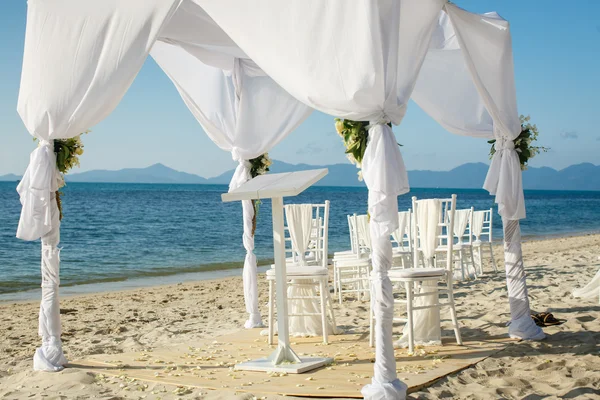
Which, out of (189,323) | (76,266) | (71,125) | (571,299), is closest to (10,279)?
(76,266)

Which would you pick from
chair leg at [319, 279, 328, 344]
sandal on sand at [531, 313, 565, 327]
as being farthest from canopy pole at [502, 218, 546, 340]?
chair leg at [319, 279, 328, 344]

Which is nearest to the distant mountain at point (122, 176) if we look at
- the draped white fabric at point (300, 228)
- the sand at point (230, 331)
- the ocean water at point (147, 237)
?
the ocean water at point (147, 237)

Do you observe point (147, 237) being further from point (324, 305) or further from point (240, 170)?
point (324, 305)

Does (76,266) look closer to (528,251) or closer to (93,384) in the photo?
(528,251)

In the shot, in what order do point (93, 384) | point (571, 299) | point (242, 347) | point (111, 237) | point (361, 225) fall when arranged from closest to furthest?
point (93, 384), point (242, 347), point (571, 299), point (361, 225), point (111, 237)

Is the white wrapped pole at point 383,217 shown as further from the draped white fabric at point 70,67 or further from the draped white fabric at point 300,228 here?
the draped white fabric at point 300,228

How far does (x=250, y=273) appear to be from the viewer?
21.9 ft

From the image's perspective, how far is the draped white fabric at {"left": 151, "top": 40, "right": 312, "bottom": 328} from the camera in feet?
22.0

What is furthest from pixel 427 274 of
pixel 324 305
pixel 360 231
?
pixel 360 231

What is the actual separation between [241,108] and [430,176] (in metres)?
90.0

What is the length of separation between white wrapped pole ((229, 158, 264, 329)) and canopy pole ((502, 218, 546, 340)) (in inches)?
96.0

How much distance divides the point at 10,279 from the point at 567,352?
1128 cm

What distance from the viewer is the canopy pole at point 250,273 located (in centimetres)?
667

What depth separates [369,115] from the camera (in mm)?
4191
